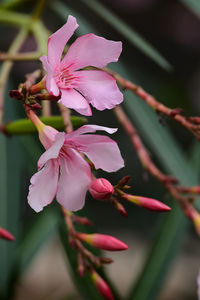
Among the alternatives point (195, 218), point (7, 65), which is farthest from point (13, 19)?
point (195, 218)

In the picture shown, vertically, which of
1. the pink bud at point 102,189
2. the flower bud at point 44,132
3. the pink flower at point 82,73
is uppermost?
the pink flower at point 82,73

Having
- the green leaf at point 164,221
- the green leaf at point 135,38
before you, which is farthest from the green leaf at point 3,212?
the green leaf at point 135,38

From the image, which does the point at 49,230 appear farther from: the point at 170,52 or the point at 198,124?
the point at 170,52

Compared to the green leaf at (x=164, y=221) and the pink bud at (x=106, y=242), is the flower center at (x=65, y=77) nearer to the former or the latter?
the pink bud at (x=106, y=242)

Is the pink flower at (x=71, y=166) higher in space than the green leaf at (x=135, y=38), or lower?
lower

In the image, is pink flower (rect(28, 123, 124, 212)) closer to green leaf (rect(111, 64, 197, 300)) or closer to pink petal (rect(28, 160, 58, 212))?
pink petal (rect(28, 160, 58, 212))
